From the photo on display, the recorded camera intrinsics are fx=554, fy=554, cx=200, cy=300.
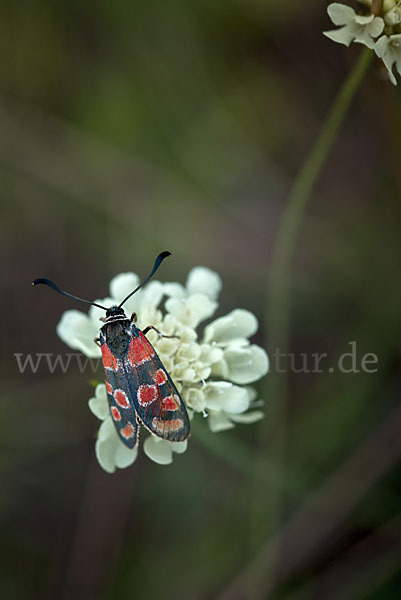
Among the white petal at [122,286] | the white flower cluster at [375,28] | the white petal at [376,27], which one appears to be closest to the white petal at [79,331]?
the white petal at [122,286]

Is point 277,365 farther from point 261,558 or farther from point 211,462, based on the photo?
point 261,558

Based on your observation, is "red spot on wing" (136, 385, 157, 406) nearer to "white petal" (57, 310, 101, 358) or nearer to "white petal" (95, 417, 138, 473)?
"white petal" (95, 417, 138, 473)

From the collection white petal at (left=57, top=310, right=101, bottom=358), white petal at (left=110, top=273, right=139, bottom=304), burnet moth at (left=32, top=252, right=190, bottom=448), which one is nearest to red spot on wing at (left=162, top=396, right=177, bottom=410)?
burnet moth at (left=32, top=252, right=190, bottom=448)

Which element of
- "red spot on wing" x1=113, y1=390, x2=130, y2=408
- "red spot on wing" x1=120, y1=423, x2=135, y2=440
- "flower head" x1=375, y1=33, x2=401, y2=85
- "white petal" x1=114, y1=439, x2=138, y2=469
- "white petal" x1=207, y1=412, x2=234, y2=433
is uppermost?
"flower head" x1=375, y1=33, x2=401, y2=85

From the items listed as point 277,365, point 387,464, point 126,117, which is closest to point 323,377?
point 277,365

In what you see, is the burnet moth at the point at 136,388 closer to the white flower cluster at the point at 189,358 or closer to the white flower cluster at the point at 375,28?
the white flower cluster at the point at 189,358

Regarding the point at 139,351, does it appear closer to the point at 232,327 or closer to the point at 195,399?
the point at 195,399

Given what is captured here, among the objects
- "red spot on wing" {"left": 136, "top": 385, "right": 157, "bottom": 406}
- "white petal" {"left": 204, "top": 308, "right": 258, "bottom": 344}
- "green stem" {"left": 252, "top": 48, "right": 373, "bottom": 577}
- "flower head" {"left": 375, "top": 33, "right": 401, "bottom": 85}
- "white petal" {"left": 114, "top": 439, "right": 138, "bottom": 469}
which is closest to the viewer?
"flower head" {"left": 375, "top": 33, "right": 401, "bottom": 85}

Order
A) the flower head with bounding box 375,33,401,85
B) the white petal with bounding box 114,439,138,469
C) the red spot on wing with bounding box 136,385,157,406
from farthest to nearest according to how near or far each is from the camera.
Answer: the white petal with bounding box 114,439,138,469, the red spot on wing with bounding box 136,385,157,406, the flower head with bounding box 375,33,401,85

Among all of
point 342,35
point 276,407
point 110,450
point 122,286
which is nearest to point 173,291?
point 122,286
